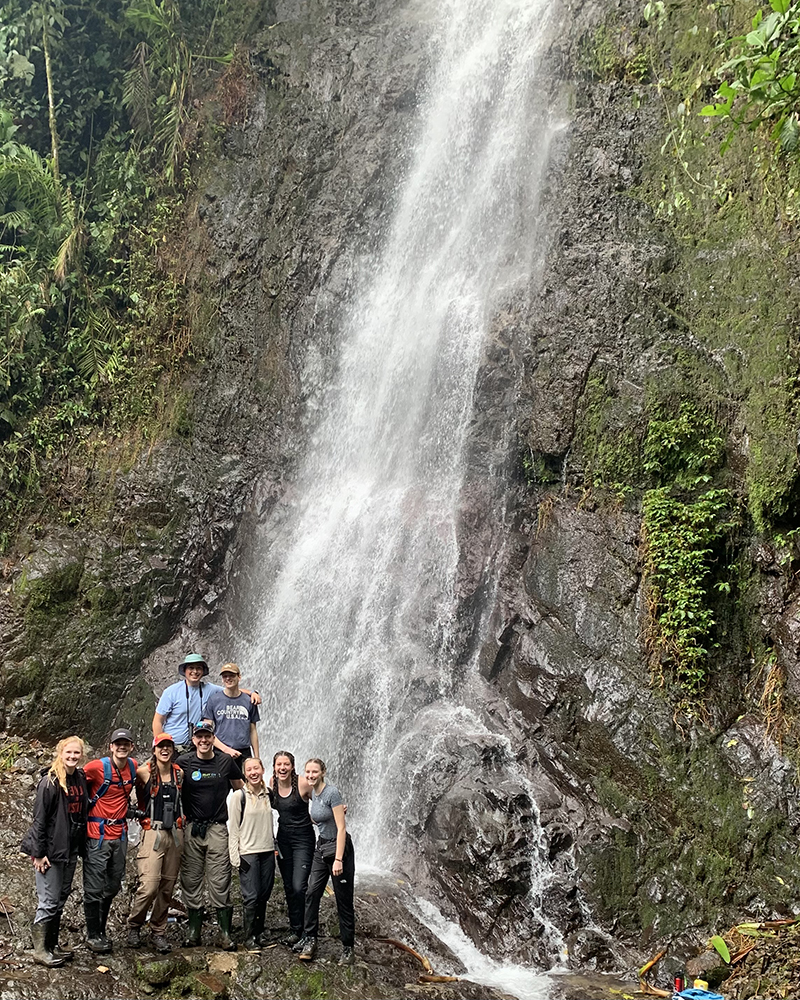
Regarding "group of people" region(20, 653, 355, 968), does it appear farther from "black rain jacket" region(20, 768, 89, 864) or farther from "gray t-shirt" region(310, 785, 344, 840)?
"black rain jacket" region(20, 768, 89, 864)

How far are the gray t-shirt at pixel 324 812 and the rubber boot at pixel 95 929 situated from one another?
1603 mm

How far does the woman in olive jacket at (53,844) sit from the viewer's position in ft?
19.2

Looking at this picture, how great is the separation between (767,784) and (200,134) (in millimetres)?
13529

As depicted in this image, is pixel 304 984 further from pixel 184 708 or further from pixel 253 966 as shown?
pixel 184 708

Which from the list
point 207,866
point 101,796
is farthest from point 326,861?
point 101,796

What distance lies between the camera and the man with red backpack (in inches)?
242

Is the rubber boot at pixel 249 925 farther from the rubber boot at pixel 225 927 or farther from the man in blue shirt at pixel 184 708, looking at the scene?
the man in blue shirt at pixel 184 708

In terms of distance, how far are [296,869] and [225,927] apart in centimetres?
67

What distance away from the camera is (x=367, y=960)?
6.98 m

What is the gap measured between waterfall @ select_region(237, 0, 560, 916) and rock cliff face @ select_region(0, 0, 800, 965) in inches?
14.6

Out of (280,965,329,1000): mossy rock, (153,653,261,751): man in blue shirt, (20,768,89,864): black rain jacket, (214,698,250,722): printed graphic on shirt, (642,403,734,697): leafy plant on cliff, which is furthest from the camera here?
(642,403,734,697): leafy plant on cliff

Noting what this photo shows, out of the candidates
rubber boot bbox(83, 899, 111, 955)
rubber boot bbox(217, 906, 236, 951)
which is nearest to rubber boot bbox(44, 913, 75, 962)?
rubber boot bbox(83, 899, 111, 955)

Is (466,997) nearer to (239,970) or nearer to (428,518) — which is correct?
(239,970)

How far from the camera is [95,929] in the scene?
6.25 metres
